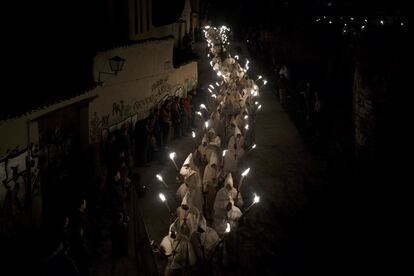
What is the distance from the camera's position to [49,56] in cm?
1251

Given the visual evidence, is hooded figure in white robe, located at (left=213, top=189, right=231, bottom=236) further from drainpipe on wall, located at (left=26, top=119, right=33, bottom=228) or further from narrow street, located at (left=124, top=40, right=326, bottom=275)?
drainpipe on wall, located at (left=26, top=119, right=33, bottom=228)

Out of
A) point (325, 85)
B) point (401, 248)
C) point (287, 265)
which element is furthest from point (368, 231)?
point (325, 85)

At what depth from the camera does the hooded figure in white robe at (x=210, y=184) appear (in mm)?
11078

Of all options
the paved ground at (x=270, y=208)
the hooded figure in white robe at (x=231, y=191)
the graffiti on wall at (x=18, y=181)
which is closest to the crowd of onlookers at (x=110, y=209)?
the paved ground at (x=270, y=208)

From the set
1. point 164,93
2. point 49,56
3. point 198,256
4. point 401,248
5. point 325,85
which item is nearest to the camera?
point 198,256

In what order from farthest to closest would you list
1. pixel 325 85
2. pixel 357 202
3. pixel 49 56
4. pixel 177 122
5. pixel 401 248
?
pixel 325 85 → pixel 177 122 → pixel 357 202 → pixel 49 56 → pixel 401 248

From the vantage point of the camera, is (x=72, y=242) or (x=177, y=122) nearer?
(x=72, y=242)

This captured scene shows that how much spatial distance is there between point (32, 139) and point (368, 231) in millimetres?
7816

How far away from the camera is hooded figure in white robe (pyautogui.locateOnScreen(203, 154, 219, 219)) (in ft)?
36.3

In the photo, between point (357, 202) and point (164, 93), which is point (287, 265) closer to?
point (357, 202)

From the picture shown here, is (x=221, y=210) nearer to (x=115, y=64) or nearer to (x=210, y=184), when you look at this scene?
(x=210, y=184)

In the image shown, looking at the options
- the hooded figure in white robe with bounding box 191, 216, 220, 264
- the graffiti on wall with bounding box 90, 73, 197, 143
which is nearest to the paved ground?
the hooded figure in white robe with bounding box 191, 216, 220, 264

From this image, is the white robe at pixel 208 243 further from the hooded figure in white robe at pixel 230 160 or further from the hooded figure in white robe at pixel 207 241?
the hooded figure in white robe at pixel 230 160

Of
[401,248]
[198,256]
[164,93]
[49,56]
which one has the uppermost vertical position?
[49,56]
